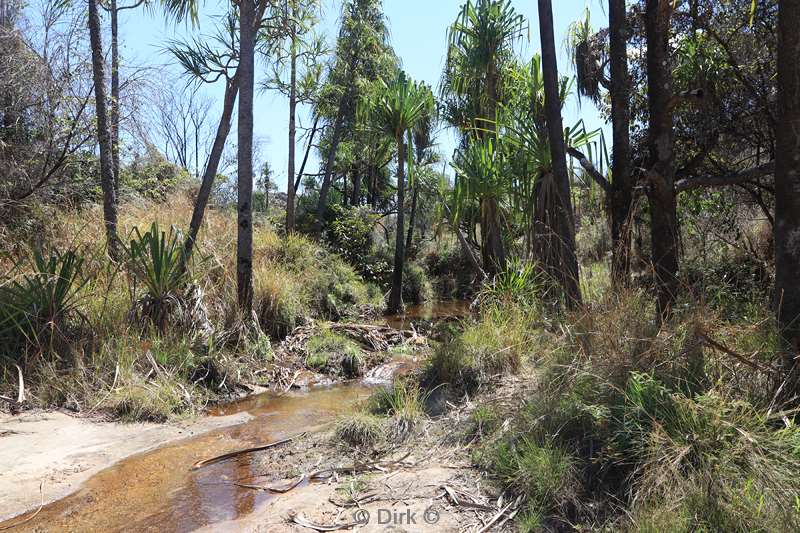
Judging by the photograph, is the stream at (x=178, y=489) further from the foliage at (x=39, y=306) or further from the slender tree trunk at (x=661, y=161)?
the slender tree trunk at (x=661, y=161)

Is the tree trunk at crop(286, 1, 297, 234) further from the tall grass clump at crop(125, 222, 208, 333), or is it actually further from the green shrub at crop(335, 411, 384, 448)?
the green shrub at crop(335, 411, 384, 448)

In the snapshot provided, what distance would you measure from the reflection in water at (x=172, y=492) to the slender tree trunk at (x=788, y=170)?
4267 millimetres

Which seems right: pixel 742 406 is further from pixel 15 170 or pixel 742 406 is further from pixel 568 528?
pixel 15 170

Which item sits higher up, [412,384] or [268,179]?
[268,179]

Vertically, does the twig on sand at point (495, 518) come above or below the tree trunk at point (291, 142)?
below

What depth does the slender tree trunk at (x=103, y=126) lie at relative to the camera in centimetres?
952

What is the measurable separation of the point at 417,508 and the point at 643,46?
406 inches

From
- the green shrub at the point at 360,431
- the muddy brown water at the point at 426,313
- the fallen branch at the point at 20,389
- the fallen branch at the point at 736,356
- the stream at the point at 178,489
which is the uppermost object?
the fallen branch at the point at 736,356

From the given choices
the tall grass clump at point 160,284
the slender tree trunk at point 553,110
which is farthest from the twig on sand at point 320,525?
the tall grass clump at point 160,284

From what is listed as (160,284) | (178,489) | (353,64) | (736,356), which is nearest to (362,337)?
(160,284)

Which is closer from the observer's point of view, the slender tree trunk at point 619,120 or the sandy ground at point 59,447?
the sandy ground at point 59,447

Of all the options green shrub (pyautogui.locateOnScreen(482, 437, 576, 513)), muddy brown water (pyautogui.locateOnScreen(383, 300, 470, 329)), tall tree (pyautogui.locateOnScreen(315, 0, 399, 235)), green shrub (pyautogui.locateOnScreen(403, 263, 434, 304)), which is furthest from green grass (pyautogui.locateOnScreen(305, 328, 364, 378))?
tall tree (pyautogui.locateOnScreen(315, 0, 399, 235))

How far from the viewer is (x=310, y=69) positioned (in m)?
21.9

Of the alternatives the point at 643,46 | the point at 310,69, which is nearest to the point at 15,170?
the point at 643,46
